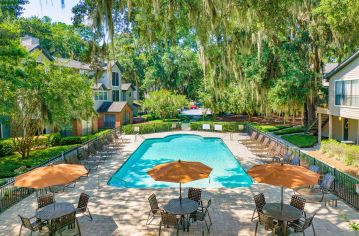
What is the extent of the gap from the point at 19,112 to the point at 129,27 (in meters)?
8.26

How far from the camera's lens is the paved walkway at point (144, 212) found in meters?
8.42

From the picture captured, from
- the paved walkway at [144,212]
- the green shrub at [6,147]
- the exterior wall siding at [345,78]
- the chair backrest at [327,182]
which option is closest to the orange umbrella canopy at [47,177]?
the paved walkway at [144,212]

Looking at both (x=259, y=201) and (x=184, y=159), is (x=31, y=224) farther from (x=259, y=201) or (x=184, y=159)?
(x=184, y=159)

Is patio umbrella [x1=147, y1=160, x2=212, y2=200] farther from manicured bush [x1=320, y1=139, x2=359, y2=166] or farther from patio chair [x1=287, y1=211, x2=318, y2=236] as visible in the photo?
manicured bush [x1=320, y1=139, x2=359, y2=166]

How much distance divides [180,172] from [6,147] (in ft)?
53.7

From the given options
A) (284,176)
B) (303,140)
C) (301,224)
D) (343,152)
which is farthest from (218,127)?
(284,176)

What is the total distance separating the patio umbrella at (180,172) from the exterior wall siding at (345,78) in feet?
47.1

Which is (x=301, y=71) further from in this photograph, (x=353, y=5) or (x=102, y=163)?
(x=102, y=163)

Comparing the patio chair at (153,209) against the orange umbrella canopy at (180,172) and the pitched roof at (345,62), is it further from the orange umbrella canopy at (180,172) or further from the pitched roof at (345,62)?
the pitched roof at (345,62)

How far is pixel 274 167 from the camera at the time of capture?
8094mm

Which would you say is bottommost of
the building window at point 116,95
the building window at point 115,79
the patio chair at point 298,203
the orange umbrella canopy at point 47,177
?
the patio chair at point 298,203

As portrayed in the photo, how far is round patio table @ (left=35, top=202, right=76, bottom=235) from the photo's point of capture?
26.1 feet

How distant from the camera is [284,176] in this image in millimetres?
7652

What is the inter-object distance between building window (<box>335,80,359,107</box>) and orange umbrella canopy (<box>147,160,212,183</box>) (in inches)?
581
